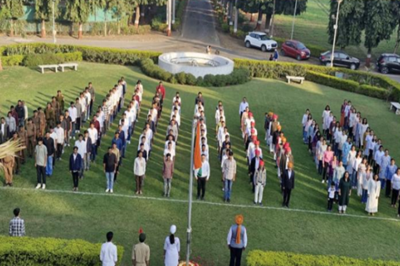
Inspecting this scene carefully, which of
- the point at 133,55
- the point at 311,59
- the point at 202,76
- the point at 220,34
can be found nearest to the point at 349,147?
the point at 202,76

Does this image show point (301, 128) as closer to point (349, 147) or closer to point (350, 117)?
point (350, 117)

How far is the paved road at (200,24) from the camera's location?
44500 mm

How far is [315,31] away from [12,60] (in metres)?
33.7

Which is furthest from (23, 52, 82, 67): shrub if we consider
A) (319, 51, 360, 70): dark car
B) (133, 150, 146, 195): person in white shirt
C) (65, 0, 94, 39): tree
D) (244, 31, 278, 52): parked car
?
(319, 51, 360, 70): dark car

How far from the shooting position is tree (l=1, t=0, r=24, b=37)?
37812mm

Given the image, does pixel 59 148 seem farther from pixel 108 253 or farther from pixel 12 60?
pixel 12 60

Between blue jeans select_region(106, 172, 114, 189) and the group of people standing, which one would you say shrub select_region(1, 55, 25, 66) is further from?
the group of people standing

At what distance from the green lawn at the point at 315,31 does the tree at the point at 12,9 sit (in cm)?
2313

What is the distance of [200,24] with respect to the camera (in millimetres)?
51188

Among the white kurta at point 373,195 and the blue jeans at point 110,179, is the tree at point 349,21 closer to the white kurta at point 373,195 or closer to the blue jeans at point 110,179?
the white kurta at point 373,195

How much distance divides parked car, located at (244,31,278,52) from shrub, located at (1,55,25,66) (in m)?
19.3

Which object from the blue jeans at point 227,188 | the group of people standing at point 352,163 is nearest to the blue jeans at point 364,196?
the group of people standing at point 352,163

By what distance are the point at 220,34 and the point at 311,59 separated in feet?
33.9

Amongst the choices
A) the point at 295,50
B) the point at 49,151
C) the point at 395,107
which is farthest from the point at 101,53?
the point at 49,151
